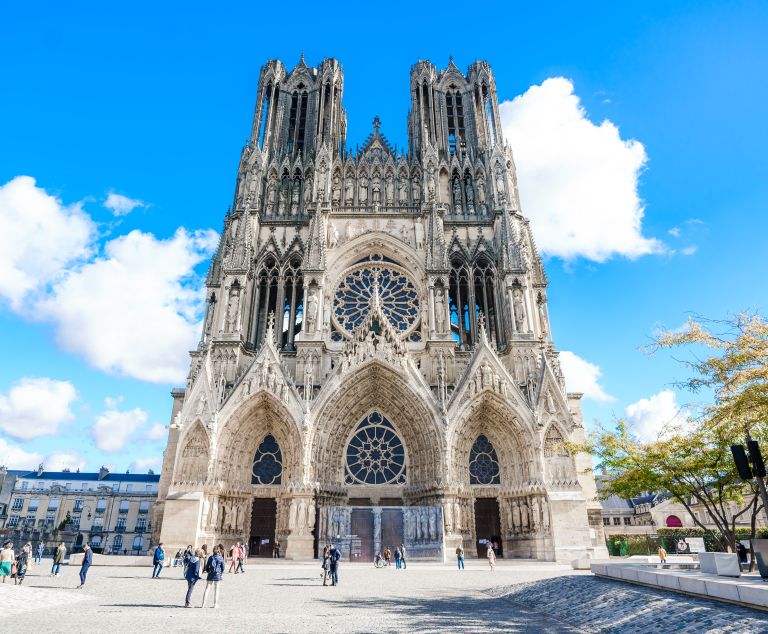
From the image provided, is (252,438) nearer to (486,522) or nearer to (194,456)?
(194,456)

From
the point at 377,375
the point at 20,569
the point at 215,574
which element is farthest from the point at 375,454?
the point at 215,574

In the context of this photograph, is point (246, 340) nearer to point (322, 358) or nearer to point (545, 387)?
point (322, 358)

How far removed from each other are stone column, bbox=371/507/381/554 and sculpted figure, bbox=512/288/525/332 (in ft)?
36.7

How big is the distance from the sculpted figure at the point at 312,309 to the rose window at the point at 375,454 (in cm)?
538

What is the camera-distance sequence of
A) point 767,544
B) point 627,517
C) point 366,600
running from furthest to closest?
point 627,517 → point 366,600 → point 767,544

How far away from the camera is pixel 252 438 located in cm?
2444

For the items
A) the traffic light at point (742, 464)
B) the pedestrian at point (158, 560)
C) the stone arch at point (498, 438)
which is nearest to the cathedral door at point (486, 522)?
the stone arch at point (498, 438)

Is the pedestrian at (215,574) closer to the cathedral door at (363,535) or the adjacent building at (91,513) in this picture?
the cathedral door at (363,535)

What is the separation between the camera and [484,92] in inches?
1405

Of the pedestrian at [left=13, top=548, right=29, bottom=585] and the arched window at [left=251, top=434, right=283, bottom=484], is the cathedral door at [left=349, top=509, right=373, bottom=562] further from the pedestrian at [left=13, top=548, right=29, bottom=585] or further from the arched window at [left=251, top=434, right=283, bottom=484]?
the pedestrian at [left=13, top=548, right=29, bottom=585]

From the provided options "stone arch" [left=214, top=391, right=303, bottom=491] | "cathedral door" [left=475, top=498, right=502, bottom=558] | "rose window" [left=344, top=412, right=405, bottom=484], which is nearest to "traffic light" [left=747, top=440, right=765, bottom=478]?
"cathedral door" [left=475, top=498, right=502, bottom=558]

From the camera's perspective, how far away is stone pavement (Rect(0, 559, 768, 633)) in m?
7.58

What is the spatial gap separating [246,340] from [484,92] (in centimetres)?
2357

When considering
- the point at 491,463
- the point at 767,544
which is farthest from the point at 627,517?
the point at 767,544
